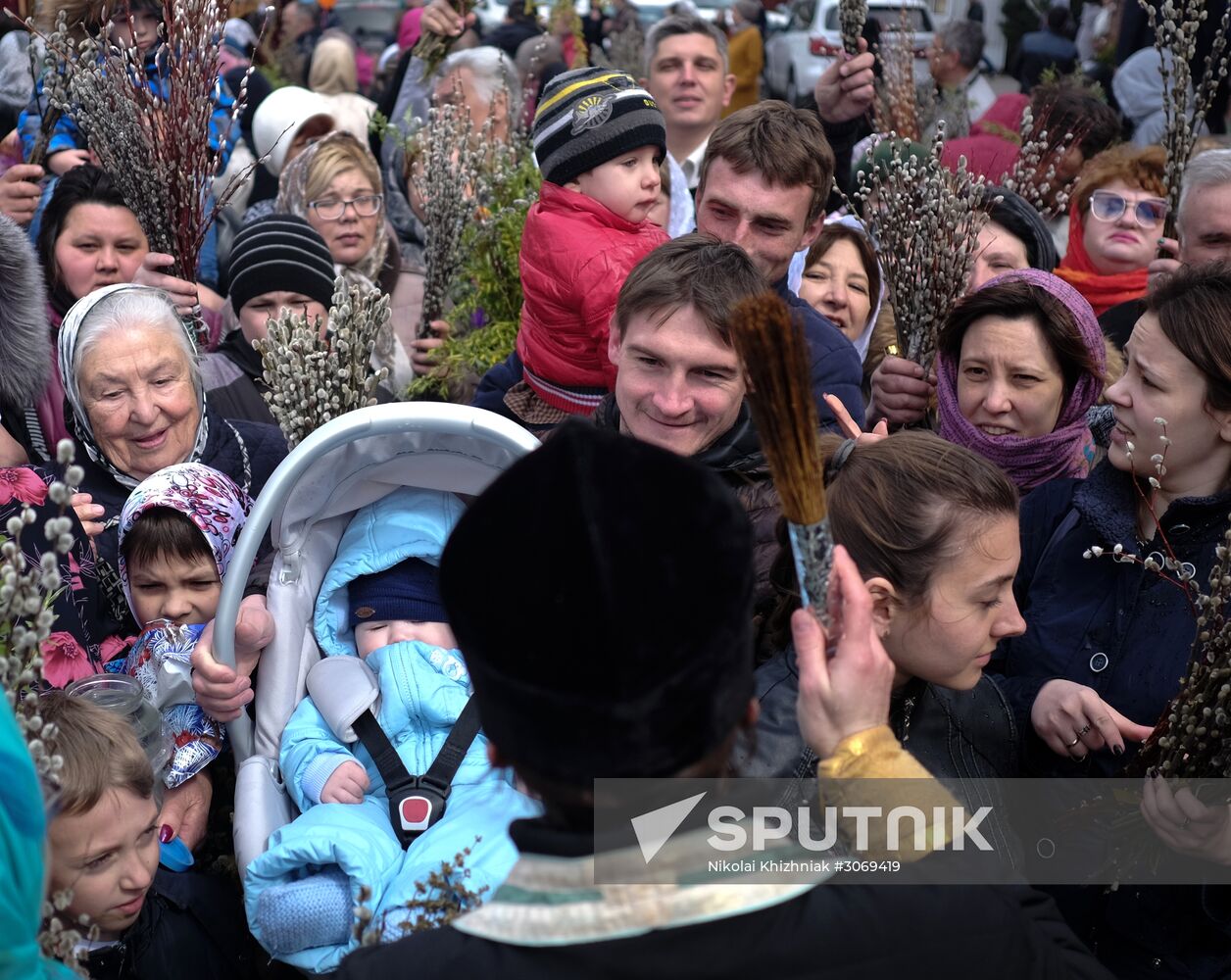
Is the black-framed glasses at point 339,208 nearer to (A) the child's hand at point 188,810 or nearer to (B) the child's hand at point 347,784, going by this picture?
(A) the child's hand at point 188,810

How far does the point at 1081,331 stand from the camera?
11.8 ft

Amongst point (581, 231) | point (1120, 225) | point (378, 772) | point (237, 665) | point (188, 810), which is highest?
point (581, 231)

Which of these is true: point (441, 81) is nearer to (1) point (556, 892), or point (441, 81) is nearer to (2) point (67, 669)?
(2) point (67, 669)

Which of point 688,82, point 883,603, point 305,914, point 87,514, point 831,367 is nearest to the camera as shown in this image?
point 883,603

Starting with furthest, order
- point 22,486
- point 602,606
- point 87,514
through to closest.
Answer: point 87,514 → point 22,486 → point 602,606

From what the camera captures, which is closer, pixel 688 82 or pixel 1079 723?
pixel 1079 723

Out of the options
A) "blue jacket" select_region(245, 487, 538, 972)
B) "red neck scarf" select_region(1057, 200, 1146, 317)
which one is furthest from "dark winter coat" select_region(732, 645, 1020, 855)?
"red neck scarf" select_region(1057, 200, 1146, 317)

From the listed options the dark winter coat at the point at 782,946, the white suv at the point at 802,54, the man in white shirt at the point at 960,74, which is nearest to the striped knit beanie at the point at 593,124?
the dark winter coat at the point at 782,946

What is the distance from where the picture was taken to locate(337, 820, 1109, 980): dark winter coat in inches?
60.9

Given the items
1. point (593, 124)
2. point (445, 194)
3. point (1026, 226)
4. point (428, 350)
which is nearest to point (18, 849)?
point (593, 124)

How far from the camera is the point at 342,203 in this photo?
5785mm

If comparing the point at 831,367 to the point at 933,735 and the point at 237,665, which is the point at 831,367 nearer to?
the point at 933,735

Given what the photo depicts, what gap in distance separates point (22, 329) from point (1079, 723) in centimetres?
332

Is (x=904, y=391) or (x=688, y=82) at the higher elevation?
(x=688, y=82)
